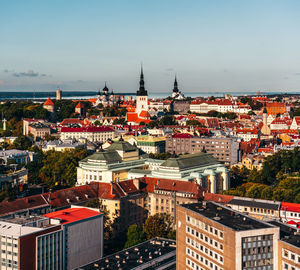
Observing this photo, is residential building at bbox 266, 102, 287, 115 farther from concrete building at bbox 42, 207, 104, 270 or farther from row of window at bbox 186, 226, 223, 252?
row of window at bbox 186, 226, 223, 252

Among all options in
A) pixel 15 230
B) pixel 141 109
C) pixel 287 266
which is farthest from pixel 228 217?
pixel 141 109

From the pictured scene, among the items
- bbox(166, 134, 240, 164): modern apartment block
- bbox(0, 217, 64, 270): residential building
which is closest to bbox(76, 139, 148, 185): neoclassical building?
bbox(0, 217, 64, 270): residential building

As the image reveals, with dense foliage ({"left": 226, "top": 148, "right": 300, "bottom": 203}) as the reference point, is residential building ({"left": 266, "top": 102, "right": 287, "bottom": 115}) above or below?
above

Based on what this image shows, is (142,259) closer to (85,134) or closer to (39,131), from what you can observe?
(85,134)

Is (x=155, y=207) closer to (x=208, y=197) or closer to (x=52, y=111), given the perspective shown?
(x=208, y=197)

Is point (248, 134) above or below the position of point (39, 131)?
below

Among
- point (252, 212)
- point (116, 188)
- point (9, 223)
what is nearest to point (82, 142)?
point (116, 188)
